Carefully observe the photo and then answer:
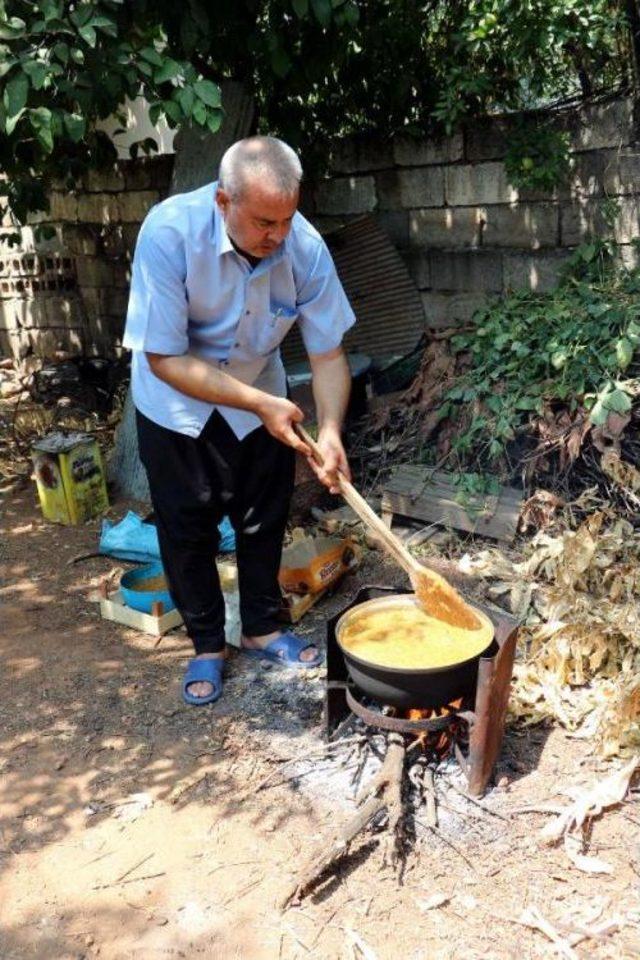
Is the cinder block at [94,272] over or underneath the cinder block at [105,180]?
underneath

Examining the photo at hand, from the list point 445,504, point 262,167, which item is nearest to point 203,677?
point 445,504

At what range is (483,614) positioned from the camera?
283 centimetres

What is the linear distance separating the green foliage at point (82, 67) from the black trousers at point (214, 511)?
1.66m

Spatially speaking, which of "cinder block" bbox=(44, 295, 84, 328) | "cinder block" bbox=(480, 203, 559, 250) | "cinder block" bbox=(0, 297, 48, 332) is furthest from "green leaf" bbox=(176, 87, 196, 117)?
"cinder block" bbox=(0, 297, 48, 332)

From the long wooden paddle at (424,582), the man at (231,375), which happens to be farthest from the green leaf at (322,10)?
the long wooden paddle at (424,582)

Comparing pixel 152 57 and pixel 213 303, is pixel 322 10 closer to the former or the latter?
pixel 152 57

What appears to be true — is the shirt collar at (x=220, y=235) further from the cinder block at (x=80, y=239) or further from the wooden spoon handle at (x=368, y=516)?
the cinder block at (x=80, y=239)

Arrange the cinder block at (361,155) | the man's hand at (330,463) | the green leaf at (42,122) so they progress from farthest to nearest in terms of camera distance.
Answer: the cinder block at (361,155)
the green leaf at (42,122)
the man's hand at (330,463)

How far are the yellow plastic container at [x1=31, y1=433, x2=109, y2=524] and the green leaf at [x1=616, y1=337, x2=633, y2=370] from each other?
10.1 feet

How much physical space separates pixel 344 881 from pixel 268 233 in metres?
1.93

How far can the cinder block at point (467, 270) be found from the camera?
17.3 feet

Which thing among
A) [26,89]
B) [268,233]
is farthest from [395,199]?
[268,233]

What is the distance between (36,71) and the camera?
3633mm

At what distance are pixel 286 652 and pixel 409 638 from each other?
Answer: 90 centimetres
